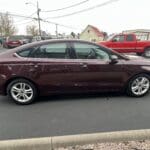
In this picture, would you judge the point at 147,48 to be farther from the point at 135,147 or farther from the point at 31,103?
the point at 135,147

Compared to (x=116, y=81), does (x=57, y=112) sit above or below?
below

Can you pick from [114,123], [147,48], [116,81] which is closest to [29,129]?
[114,123]

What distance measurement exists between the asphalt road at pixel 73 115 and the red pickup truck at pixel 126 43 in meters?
10.8

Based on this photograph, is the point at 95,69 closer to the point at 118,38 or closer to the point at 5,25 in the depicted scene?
the point at 118,38

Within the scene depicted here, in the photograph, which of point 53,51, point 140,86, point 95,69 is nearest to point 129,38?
point 140,86

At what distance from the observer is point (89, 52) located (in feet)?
20.2

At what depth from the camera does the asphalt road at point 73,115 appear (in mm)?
4496

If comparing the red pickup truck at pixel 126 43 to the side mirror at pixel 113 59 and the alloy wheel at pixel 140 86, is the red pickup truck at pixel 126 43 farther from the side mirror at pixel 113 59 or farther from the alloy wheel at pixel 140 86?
the side mirror at pixel 113 59

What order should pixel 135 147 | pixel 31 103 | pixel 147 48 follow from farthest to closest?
pixel 147 48, pixel 31 103, pixel 135 147

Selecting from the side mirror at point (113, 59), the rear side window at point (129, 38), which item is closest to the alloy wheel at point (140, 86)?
the side mirror at point (113, 59)

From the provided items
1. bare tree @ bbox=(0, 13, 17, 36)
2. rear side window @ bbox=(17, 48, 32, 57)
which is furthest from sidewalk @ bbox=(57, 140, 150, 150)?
bare tree @ bbox=(0, 13, 17, 36)

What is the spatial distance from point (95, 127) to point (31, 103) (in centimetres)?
201

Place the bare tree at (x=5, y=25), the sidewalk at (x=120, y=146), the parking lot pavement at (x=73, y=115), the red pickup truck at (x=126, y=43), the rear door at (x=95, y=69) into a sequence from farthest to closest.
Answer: the bare tree at (x=5, y=25)
the red pickup truck at (x=126, y=43)
the rear door at (x=95, y=69)
the parking lot pavement at (x=73, y=115)
the sidewalk at (x=120, y=146)

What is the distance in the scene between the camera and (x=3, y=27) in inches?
2454
